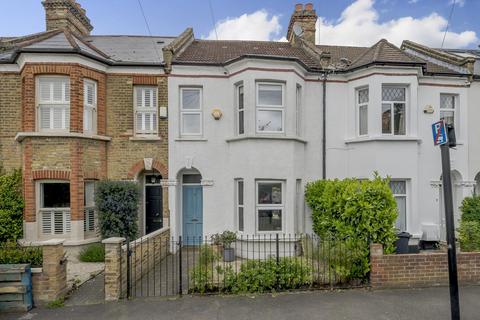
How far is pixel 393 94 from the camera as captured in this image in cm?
993

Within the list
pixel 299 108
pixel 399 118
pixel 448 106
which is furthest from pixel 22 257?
pixel 448 106

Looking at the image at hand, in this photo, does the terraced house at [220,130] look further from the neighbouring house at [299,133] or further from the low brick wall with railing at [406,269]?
the low brick wall with railing at [406,269]

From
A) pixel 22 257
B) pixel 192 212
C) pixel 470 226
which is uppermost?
pixel 192 212

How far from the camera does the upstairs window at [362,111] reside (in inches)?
402

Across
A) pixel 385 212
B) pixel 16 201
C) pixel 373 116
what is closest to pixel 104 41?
pixel 16 201

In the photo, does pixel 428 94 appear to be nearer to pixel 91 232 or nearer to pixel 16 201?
pixel 91 232

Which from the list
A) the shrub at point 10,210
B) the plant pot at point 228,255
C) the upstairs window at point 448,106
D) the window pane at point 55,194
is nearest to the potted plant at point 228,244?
the plant pot at point 228,255

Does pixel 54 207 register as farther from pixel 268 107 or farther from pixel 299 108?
pixel 299 108

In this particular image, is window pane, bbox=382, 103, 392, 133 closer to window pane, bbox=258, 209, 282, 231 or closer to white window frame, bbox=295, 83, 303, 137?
white window frame, bbox=295, 83, 303, 137

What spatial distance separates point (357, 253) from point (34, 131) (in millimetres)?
9618

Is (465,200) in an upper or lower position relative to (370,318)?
upper

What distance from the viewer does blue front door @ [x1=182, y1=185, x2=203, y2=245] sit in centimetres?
1056

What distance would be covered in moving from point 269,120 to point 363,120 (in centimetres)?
343

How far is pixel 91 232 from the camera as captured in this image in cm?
952
